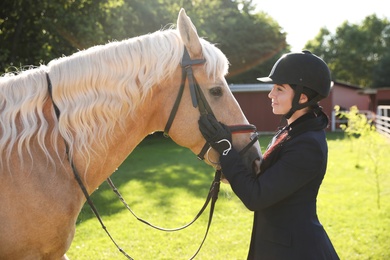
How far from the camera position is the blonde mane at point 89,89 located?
2.07 metres

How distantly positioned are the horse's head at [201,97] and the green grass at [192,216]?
101 centimetres

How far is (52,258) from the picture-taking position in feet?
6.93

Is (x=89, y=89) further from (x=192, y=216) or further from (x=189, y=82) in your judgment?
(x=192, y=216)

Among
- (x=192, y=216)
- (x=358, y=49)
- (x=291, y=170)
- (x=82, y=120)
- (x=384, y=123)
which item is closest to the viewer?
(x=291, y=170)

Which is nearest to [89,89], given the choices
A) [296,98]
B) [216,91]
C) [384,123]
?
[216,91]

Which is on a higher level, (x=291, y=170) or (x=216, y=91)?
(x=216, y=91)

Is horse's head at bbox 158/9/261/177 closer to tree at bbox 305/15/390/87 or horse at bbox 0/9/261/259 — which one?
horse at bbox 0/9/261/259

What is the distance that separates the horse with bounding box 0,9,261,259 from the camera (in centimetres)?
199

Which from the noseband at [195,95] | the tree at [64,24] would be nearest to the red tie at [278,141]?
the noseband at [195,95]

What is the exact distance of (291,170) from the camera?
6.66 feet

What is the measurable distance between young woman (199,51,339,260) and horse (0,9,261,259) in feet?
0.63

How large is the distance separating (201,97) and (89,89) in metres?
0.69

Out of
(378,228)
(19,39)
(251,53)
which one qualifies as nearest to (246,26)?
(251,53)

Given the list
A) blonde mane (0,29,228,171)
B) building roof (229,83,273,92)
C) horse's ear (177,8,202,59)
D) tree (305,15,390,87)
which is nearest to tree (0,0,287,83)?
blonde mane (0,29,228,171)
